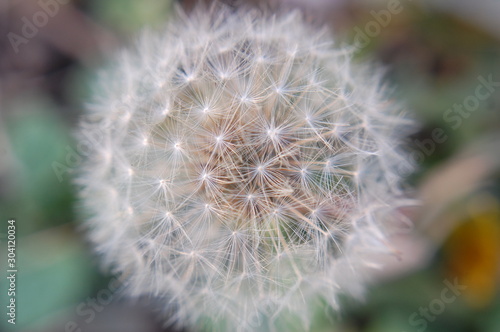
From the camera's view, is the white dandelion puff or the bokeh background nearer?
the white dandelion puff

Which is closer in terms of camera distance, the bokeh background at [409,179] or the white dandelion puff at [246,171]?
the white dandelion puff at [246,171]

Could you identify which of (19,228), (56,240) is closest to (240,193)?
(56,240)

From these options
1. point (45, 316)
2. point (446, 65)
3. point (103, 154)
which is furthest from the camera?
point (446, 65)

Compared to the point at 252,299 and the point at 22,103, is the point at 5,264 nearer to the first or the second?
the point at 22,103

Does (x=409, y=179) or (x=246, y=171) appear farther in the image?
(x=409, y=179)
